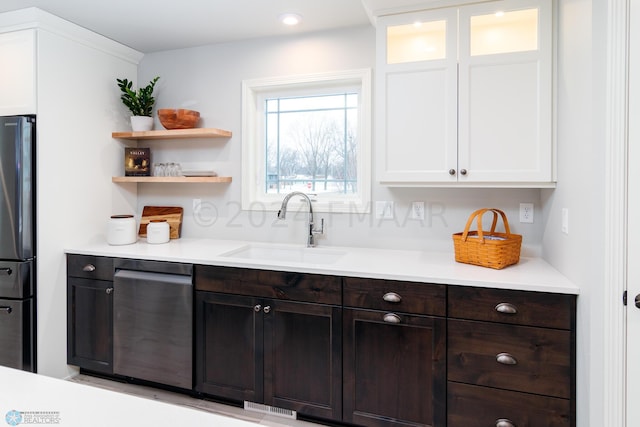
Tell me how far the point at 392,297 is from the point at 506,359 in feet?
1.83

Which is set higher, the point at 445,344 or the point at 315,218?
the point at 315,218

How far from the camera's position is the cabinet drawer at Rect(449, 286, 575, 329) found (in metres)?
1.71

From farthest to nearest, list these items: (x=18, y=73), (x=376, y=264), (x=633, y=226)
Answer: (x=18, y=73) < (x=376, y=264) < (x=633, y=226)

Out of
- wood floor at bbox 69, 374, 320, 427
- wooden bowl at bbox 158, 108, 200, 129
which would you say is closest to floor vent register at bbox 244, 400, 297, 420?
wood floor at bbox 69, 374, 320, 427

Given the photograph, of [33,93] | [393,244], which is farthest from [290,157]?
[33,93]

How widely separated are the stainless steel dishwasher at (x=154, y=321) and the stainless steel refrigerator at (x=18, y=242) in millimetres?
530

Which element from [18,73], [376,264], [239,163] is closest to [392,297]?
[376,264]

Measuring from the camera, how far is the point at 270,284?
86.0 inches

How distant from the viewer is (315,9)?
2432mm

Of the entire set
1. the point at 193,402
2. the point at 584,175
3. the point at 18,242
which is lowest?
the point at 193,402

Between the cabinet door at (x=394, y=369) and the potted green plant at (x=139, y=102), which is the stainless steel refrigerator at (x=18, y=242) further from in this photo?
the cabinet door at (x=394, y=369)

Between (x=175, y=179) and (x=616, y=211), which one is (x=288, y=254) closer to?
(x=175, y=179)

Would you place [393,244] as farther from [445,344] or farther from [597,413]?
[597,413]

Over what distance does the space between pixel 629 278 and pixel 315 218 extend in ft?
5.96
